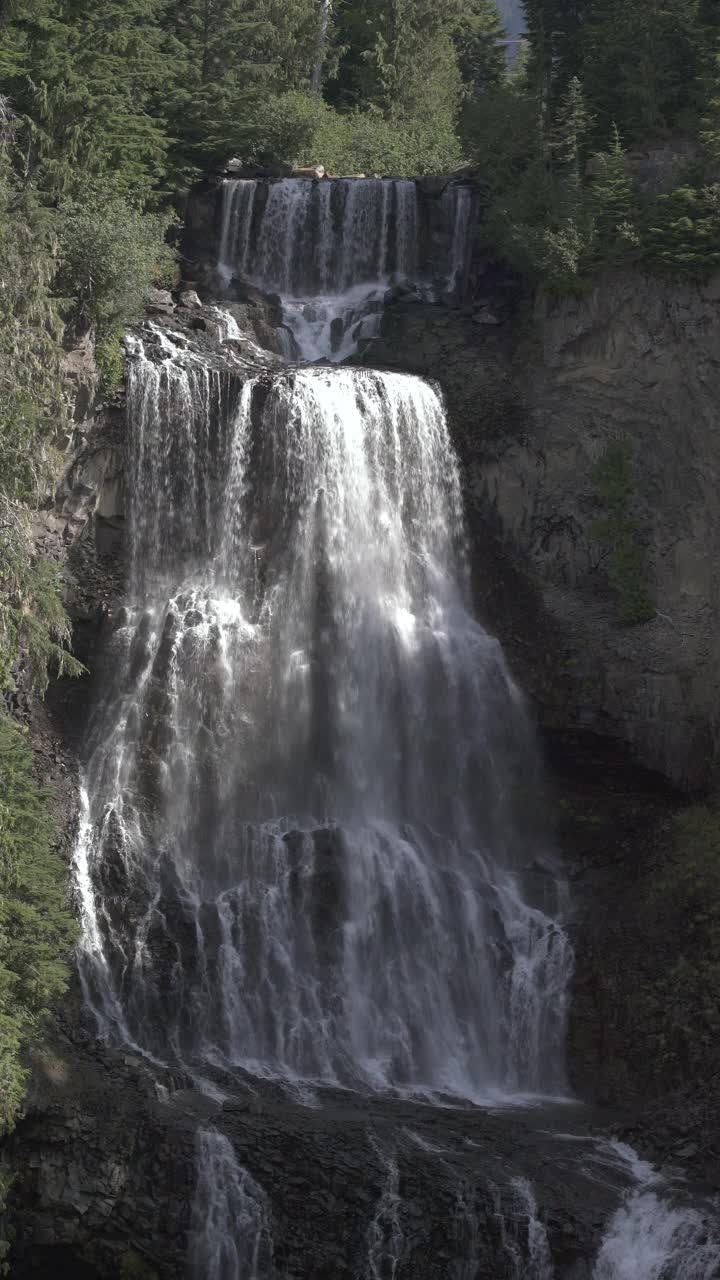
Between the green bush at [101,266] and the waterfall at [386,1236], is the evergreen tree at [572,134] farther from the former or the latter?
the waterfall at [386,1236]

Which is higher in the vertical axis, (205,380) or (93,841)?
(205,380)

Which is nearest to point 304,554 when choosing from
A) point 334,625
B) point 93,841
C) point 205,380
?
point 334,625

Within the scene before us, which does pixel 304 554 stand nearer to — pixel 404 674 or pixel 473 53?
pixel 404 674

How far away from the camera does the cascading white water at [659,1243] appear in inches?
736

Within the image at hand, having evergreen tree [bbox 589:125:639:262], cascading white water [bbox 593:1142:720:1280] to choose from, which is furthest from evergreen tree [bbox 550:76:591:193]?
cascading white water [bbox 593:1142:720:1280]

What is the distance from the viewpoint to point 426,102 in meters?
47.0

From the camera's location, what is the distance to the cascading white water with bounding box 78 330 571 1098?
78.0ft

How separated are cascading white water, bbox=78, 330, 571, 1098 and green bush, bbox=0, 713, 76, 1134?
2082mm

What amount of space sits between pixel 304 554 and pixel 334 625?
1.47 meters

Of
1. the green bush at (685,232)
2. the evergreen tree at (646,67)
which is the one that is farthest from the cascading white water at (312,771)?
the evergreen tree at (646,67)

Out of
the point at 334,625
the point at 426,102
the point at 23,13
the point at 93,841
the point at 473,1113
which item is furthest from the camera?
the point at 426,102

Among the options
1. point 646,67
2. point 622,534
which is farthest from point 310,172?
point 622,534

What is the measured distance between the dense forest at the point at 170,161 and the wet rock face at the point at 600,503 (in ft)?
5.02

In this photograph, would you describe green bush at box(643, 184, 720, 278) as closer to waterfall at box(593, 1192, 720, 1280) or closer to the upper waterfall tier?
the upper waterfall tier
